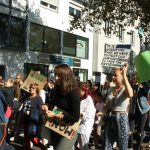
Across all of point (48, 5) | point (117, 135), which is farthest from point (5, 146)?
point (48, 5)

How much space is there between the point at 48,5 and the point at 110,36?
10.5 metres

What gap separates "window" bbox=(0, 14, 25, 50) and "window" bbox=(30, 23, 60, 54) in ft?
3.55

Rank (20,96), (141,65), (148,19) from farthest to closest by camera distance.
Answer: (148,19) → (20,96) → (141,65)

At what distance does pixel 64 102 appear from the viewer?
590 centimetres

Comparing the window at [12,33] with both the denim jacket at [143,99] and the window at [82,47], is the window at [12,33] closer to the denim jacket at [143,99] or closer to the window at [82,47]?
the window at [82,47]

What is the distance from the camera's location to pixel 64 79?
5.91m

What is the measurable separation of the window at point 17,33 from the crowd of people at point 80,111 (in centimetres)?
1204

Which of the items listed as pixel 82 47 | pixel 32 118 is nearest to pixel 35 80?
pixel 32 118

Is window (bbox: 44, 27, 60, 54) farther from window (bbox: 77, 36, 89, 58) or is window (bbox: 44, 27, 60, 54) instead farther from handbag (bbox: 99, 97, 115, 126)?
handbag (bbox: 99, 97, 115, 126)

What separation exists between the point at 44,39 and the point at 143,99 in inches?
714

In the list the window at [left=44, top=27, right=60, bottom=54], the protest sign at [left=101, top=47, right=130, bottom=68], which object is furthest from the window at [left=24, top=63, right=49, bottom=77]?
the protest sign at [left=101, top=47, right=130, bottom=68]

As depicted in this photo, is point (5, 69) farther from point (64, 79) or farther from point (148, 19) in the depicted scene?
point (64, 79)

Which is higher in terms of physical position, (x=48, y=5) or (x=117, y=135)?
(x=48, y=5)

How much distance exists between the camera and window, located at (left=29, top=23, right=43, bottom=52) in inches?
1053
